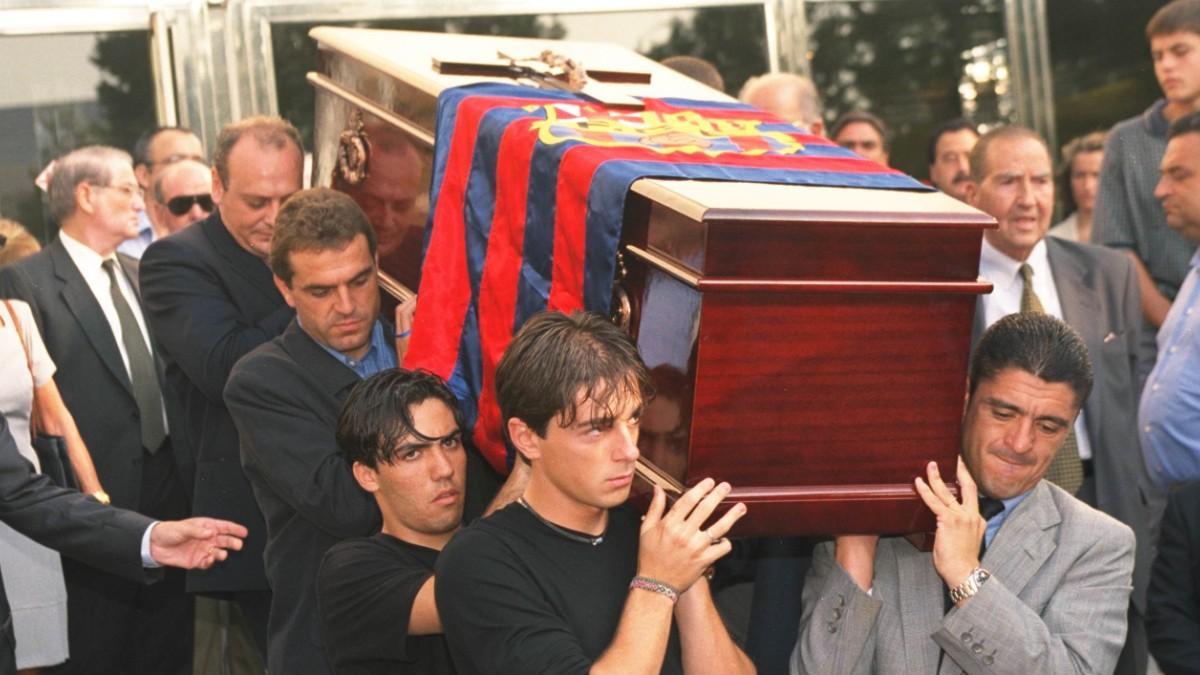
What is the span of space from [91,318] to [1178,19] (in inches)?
146

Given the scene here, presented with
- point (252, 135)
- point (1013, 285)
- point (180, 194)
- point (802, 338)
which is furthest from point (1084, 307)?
point (180, 194)

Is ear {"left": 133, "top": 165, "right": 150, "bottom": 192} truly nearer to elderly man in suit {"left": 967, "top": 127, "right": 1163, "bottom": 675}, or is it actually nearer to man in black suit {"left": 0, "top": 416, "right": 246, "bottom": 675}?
man in black suit {"left": 0, "top": 416, "right": 246, "bottom": 675}

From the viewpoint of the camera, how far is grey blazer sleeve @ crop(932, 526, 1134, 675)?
348 centimetres

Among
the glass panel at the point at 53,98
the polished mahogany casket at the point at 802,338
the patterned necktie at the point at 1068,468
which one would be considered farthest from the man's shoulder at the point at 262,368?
the glass panel at the point at 53,98

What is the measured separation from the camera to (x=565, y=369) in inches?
126

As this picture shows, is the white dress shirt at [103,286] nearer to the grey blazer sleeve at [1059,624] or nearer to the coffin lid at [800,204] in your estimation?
the coffin lid at [800,204]

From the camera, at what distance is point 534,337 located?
3254 millimetres

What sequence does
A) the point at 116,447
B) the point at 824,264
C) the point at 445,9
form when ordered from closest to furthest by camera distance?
the point at 824,264
the point at 116,447
the point at 445,9

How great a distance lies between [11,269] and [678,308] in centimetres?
323

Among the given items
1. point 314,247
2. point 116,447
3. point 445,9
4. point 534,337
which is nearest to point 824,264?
point 534,337

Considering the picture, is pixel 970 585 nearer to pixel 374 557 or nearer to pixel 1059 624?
pixel 1059 624

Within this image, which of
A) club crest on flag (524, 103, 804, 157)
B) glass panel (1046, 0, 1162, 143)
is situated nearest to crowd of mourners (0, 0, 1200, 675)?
club crest on flag (524, 103, 804, 157)

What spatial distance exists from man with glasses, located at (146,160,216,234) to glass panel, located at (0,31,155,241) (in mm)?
300

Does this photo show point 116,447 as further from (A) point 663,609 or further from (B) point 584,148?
(A) point 663,609
